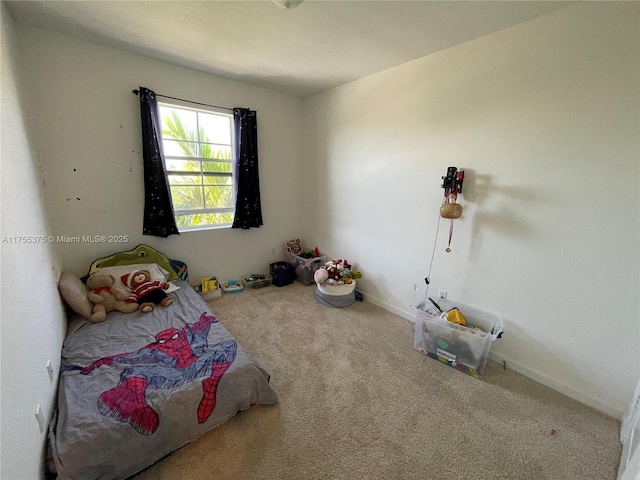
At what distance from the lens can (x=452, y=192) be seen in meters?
2.04

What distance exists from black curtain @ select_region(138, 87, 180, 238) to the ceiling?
47 centimetres

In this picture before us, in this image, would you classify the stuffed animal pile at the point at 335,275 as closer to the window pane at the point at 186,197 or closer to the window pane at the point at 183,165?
the window pane at the point at 186,197

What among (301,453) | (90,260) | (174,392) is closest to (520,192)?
(301,453)

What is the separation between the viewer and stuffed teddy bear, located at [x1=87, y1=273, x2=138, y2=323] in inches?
81.7

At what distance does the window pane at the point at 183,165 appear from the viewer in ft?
8.96

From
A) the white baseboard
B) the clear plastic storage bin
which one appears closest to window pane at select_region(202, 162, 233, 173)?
the clear plastic storage bin

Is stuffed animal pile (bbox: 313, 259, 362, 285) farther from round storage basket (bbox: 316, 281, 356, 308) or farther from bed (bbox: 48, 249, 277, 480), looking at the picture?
bed (bbox: 48, 249, 277, 480)

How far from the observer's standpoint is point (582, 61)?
1.51 m

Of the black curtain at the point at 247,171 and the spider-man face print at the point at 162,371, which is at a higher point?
the black curtain at the point at 247,171

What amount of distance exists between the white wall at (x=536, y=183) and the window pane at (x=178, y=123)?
1.89m

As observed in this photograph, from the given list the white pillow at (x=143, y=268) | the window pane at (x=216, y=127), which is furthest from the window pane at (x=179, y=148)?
the white pillow at (x=143, y=268)

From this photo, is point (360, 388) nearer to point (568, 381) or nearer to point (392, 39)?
point (568, 381)

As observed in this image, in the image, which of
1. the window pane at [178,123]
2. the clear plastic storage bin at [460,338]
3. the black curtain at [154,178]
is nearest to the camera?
the clear plastic storage bin at [460,338]

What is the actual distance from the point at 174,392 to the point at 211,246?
6.36ft
